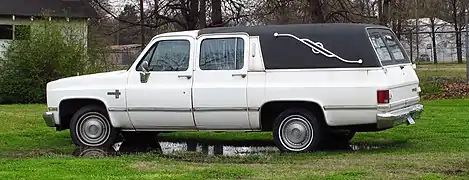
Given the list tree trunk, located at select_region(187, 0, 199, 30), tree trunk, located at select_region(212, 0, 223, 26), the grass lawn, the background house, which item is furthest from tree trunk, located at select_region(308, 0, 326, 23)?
the grass lawn

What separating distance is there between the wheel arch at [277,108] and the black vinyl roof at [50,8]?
2382 cm

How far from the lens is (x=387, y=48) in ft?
35.6

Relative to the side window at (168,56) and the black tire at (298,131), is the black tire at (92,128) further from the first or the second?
the black tire at (298,131)

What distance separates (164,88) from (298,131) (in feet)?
6.35

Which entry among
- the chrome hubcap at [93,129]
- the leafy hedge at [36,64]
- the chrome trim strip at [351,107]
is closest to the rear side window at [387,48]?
the chrome trim strip at [351,107]

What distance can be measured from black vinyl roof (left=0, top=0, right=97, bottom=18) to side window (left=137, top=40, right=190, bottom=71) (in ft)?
75.2

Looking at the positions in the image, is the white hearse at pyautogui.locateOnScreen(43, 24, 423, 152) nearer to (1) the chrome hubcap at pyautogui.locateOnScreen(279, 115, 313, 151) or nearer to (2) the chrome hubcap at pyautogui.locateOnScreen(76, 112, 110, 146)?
(1) the chrome hubcap at pyautogui.locateOnScreen(279, 115, 313, 151)

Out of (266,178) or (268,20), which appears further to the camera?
(268,20)

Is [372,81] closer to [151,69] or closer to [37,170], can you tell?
[151,69]

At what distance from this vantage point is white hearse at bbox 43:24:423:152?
10.3 m

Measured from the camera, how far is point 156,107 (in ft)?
36.6

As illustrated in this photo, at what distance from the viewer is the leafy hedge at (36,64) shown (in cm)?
2869

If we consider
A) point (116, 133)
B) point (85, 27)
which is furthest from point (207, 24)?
point (116, 133)

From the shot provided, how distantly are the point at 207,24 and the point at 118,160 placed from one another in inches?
930
